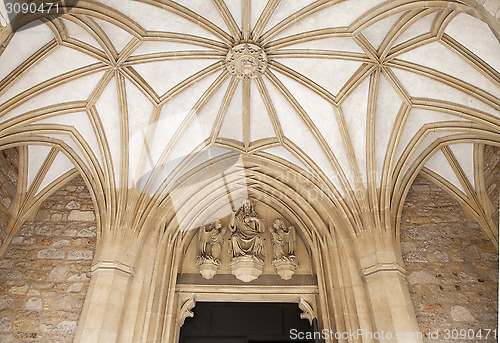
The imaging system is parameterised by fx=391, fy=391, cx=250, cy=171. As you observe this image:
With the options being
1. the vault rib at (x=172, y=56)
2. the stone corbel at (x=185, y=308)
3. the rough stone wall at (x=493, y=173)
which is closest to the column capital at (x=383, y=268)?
the rough stone wall at (x=493, y=173)

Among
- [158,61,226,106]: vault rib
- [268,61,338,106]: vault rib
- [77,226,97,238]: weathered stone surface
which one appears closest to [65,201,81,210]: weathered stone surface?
[77,226,97,238]: weathered stone surface

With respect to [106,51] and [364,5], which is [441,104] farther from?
[106,51]

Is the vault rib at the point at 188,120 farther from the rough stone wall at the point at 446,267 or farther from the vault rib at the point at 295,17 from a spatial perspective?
the rough stone wall at the point at 446,267

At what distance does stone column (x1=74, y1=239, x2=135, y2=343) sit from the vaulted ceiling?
1585 mm

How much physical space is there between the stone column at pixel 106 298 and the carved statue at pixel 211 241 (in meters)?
1.59

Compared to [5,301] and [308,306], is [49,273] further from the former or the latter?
[308,306]

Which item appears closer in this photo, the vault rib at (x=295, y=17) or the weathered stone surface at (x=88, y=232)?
the vault rib at (x=295, y=17)

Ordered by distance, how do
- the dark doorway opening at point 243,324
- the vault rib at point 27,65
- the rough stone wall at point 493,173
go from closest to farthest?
the vault rib at point 27,65, the rough stone wall at point 493,173, the dark doorway opening at point 243,324

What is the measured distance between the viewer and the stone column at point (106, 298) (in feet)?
19.9

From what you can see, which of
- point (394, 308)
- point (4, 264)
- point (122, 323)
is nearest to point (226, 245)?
point (122, 323)

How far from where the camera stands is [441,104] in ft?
23.1

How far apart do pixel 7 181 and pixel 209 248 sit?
4293mm

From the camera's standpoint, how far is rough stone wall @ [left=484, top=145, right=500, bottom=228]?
7.47 metres

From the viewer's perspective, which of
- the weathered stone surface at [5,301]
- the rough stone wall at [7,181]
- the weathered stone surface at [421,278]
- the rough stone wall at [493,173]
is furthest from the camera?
the rough stone wall at [7,181]
